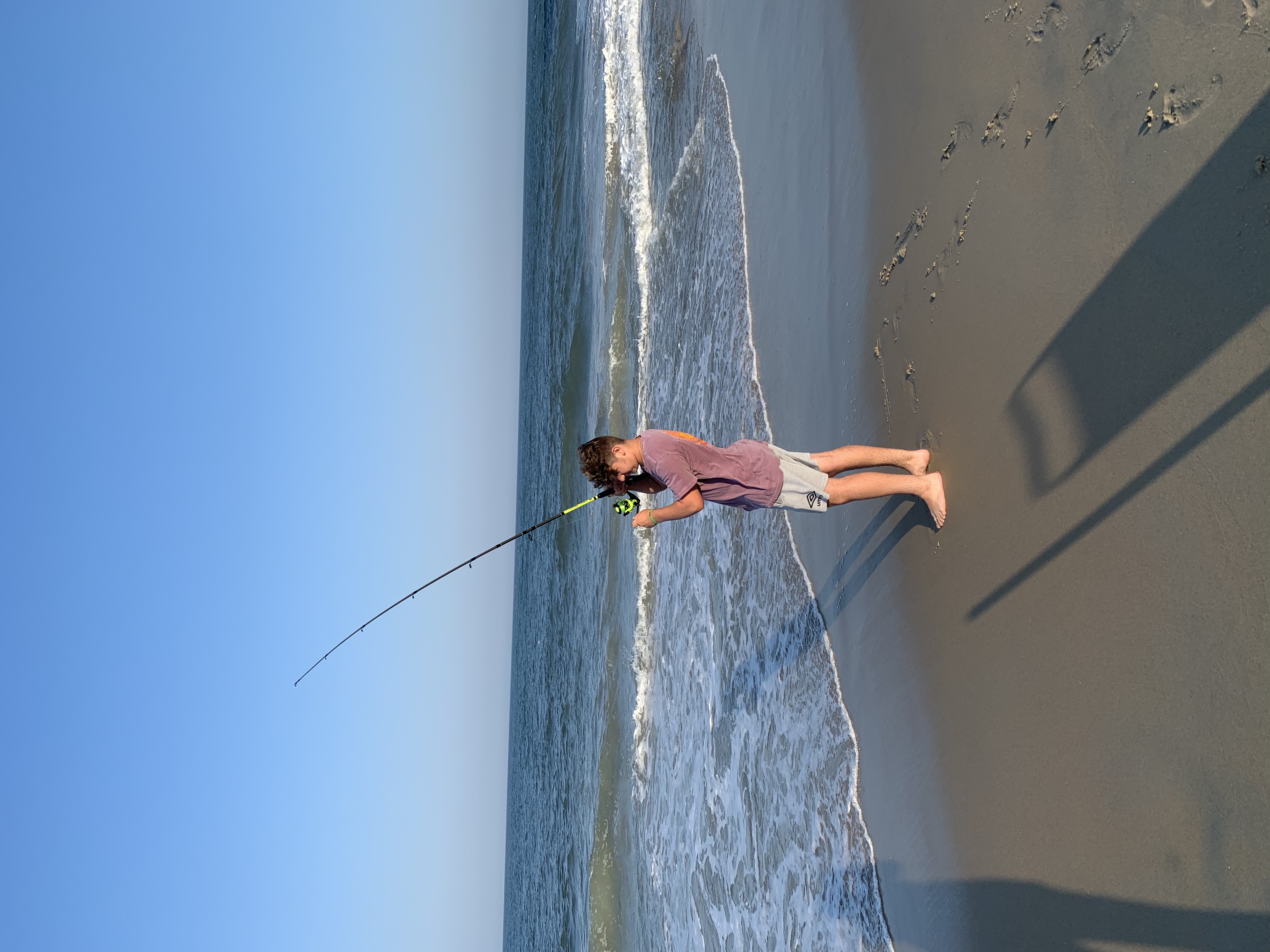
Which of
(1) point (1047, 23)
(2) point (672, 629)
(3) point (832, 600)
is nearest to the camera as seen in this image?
(1) point (1047, 23)

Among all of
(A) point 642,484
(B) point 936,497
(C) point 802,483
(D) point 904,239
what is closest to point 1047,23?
(D) point 904,239

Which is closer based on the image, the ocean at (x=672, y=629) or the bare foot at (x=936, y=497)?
the bare foot at (x=936, y=497)

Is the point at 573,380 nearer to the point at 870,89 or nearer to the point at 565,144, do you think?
the point at 565,144

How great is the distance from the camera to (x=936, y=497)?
Answer: 3.25 m

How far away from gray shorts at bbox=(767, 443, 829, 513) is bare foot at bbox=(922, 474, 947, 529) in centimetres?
40

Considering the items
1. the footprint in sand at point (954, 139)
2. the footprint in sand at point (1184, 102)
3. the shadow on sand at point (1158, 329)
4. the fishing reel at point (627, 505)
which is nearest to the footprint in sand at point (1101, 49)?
Answer: the footprint in sand at point (1184, 102)

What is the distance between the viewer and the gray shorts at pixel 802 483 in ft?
11.3

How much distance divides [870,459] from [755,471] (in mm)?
497

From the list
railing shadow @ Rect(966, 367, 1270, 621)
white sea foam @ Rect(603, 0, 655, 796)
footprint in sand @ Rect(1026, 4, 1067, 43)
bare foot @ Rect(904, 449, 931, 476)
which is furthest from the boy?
white sea foam @ Rect(603, 0, 655, 796)

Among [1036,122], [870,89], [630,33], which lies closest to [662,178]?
[630,33]

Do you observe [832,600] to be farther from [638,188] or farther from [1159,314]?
[638,188]

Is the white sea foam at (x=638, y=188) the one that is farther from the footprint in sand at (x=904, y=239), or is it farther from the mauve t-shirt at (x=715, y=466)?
the footprint in sand at (x=904, y=239)

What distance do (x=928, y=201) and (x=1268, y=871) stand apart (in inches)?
108

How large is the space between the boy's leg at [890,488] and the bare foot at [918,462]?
0.05m
